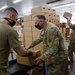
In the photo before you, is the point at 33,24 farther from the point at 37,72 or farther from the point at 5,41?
the point at 5,41

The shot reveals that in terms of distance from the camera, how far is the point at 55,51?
5.74ft

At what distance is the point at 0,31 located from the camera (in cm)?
133

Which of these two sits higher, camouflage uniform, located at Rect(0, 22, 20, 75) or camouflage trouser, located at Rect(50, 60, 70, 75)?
camouflage uniform, located at Rect(0, 22, 20, 75)

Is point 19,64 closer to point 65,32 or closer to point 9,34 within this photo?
point 9,34

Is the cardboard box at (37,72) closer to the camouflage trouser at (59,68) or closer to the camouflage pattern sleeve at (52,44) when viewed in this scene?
the camouflage trouser at (59,68)

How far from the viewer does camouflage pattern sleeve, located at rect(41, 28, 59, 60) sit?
1.72 m

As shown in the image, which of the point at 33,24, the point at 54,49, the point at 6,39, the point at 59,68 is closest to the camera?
the point at 6,39

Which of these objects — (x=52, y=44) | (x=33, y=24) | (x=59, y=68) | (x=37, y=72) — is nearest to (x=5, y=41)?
(x=52, y=44)

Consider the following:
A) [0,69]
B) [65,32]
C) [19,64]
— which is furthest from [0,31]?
[65,32]

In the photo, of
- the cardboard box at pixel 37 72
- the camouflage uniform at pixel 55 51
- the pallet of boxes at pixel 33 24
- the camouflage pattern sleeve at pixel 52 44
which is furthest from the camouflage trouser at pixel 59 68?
the pallet of boxes at pixel 33 24

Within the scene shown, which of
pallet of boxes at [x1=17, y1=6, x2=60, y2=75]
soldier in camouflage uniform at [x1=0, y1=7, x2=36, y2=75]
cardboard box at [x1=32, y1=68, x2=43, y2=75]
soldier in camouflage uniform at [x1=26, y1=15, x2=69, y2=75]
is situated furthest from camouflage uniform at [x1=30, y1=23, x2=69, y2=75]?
pallet of boxes at [x1=17, y1=6, x2=60, y2=75]

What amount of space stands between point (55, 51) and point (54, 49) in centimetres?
4

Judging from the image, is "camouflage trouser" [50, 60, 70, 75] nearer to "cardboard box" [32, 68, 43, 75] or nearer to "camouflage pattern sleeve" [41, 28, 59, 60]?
"camouflage pattern sleeve" [41, 28, 59, 60]

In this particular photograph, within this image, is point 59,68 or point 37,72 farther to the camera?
point 37,72
